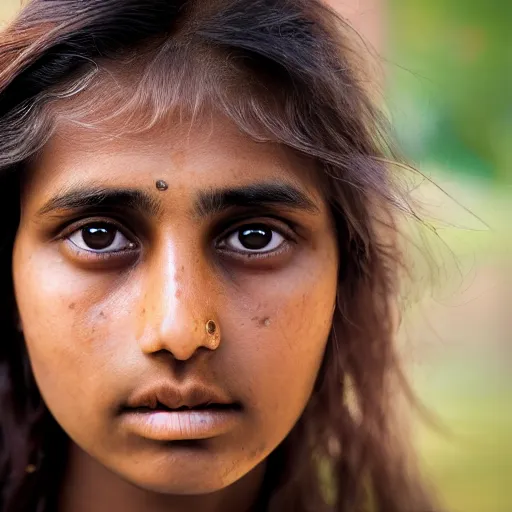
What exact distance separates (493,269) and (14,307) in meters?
2.44

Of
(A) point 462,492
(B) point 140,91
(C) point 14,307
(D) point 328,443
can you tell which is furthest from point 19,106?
(A) point 462,492

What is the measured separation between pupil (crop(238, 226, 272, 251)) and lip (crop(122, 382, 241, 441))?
0.19 m

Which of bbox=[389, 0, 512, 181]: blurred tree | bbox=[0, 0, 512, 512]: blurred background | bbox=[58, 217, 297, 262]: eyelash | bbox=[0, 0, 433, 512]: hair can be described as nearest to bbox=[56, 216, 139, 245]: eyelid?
bbox=[58, 217, 297, 262]: eyelash

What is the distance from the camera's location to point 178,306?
3.17 ft

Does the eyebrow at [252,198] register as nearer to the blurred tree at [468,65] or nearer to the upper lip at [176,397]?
the upper lip at [176,397]

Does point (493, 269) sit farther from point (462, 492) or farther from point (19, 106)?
point (19, 106)

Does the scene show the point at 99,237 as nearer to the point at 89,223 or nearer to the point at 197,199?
the point at 89,223

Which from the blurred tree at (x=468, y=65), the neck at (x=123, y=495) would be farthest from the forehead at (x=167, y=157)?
the blurred tree at (x=468, y=65)

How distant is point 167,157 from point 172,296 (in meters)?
0.17

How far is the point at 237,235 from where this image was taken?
1.07 metres

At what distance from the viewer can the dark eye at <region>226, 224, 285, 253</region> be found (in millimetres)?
1067

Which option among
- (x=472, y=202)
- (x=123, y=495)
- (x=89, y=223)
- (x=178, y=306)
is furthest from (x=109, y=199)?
(x=472, y=202)

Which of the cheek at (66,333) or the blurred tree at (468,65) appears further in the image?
the blurred tree at (468,65)

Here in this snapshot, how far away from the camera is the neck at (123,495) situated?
1.17 m
